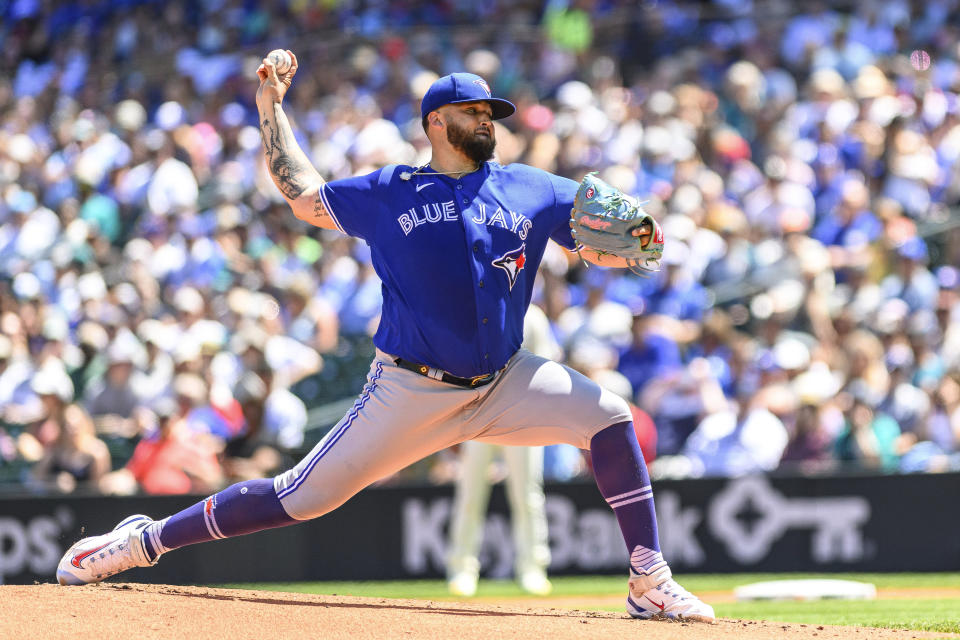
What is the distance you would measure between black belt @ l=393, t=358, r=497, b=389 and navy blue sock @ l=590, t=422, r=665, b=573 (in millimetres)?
488

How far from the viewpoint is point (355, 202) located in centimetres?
556

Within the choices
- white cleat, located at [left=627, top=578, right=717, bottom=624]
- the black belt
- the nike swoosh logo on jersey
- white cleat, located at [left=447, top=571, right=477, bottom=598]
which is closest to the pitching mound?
white cleat, located at [left=627, top=578, right=717, bottom=624]

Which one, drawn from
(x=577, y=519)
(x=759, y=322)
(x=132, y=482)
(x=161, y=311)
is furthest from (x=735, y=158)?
(x=132, y=482)

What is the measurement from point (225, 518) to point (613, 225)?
6.35 ft

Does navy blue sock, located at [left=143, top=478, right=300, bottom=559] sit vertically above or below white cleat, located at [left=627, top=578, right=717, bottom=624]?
above

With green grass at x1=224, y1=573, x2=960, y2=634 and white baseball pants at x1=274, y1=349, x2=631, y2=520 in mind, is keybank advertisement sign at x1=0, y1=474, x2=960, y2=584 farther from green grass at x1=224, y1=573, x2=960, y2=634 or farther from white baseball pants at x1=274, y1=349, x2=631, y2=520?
white baseball pants at x1=274, y1=349, x2=631, y2=520

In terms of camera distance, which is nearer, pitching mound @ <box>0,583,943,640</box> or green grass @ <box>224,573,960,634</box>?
pitching mound @ <box>0,583,943,640</box>

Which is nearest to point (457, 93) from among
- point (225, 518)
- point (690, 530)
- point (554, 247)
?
point (225, 518)

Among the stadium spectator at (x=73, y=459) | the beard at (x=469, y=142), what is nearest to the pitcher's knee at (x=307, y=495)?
the beard at (x=469, y=142)

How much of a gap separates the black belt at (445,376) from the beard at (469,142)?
87 cm

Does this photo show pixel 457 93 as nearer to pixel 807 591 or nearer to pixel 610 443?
pixel 610 443

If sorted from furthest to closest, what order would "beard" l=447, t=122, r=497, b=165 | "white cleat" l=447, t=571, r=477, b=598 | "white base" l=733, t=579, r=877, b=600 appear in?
"white cleat" l=447, t=571, r=477, b=598
"white base" l=733, t=579, r=877, b=600
"beard" l=447, t=122, r=497, b=165

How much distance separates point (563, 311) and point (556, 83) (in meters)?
5.02

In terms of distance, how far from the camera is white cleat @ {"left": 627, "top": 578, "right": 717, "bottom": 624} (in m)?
5.42
